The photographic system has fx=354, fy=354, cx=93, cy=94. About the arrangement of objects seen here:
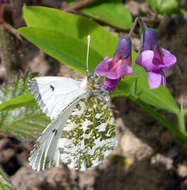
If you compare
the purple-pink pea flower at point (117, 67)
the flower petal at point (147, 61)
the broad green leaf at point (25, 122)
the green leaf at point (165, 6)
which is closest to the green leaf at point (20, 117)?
the broad green leaf at point (25, 122)

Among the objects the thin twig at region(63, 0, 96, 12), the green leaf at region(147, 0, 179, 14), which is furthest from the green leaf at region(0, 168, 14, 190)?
the green leaf at region(147, 0, 179, 14)

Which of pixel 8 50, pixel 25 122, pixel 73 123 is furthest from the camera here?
pixel 8 50

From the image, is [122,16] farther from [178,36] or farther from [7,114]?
[7,114]

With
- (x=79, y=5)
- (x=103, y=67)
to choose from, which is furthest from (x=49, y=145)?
(x=79, y=5)

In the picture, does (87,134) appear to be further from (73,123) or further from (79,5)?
(79,5)

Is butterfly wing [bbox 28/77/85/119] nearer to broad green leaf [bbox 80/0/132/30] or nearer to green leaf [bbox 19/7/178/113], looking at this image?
green leaf [bbox 19/7/178/113]

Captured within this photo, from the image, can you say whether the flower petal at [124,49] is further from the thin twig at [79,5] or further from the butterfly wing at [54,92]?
the thin twig at [79,5]
